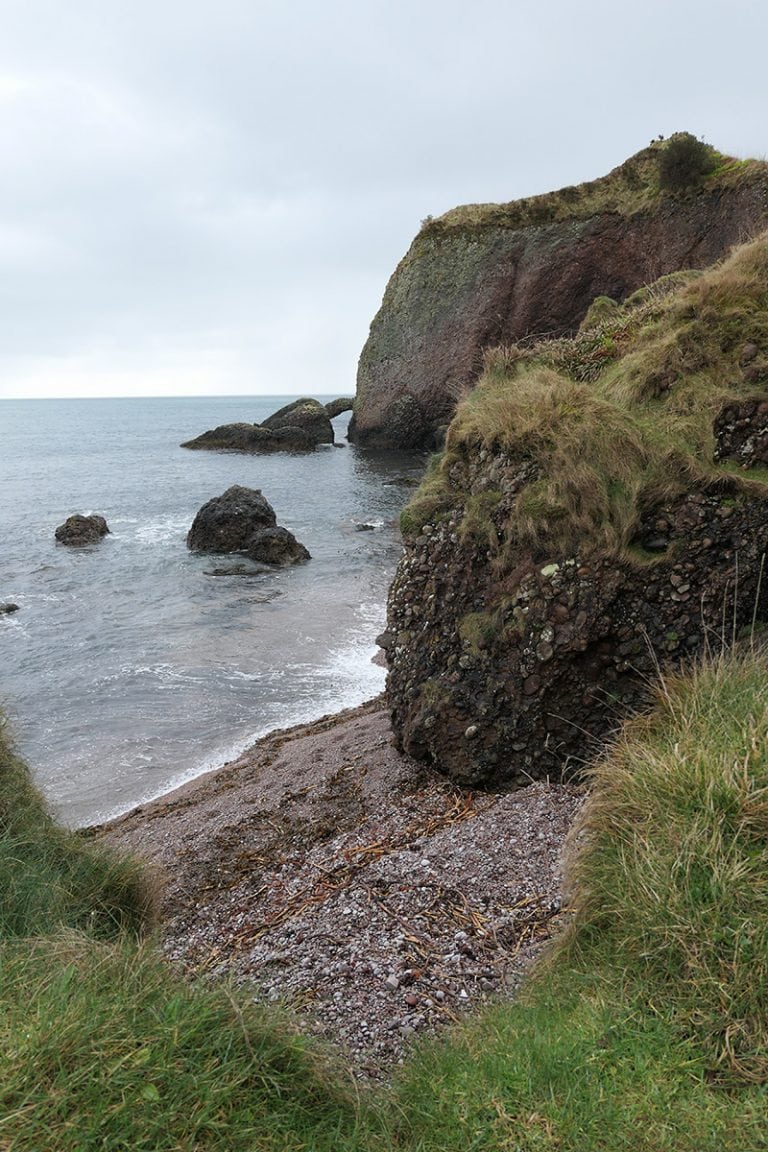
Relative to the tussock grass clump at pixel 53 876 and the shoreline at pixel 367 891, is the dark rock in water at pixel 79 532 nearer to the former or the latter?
the shoreline at pixel 367 891

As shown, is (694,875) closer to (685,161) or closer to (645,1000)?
(645,1000)

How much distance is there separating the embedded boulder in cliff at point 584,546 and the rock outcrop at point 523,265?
2536 centimetres

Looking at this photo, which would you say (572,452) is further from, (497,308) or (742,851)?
(497,308)

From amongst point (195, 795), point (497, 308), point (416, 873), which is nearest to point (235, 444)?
point (497, 308)

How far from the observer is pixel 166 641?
15766mm

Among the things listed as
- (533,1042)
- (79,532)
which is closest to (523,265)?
(79,532)

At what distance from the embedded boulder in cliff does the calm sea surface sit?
11.8 feet

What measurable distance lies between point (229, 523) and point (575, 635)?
19.2 m

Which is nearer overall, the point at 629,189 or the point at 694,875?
the point at 694,875

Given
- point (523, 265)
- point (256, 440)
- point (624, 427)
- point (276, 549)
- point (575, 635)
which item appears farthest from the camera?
point (256, 440)

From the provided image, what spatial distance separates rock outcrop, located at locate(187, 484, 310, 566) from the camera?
2231 cm

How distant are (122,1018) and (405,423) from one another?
45118mm

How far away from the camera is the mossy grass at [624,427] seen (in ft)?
20.0

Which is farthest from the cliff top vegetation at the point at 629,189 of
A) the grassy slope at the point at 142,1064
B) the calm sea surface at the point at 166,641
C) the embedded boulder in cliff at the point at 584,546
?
the grassy slope at the point at 142,1064
